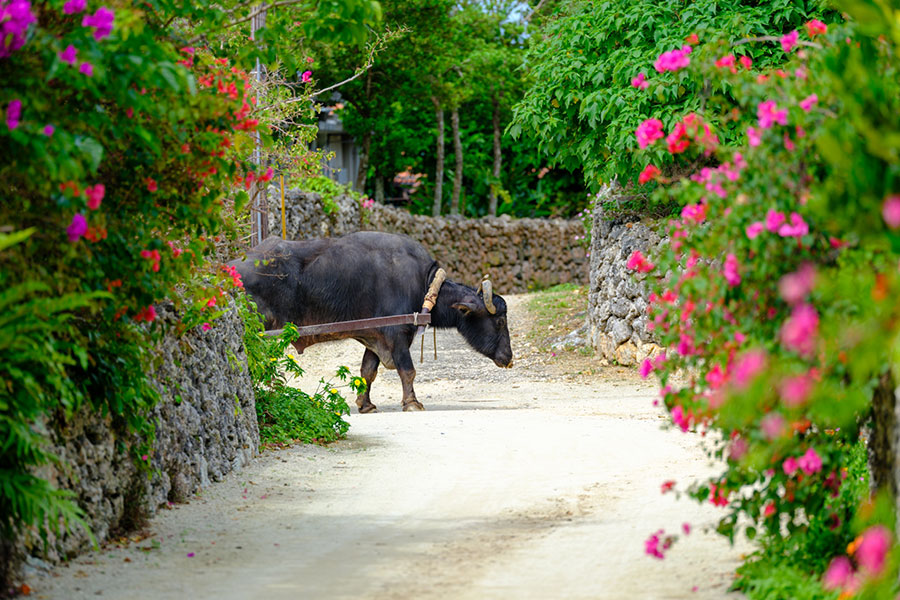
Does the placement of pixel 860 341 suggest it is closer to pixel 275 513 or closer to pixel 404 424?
pixel 275 513

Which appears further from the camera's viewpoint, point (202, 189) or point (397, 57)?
point (397, 57)

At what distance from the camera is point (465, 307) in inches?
470

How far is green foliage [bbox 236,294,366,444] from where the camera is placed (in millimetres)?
8344

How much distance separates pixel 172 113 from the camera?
14.3ft

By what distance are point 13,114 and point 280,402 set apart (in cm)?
520

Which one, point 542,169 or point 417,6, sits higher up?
point 417,6

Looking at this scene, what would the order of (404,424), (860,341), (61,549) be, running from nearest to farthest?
(860,341) → (61,549) → (404,424)

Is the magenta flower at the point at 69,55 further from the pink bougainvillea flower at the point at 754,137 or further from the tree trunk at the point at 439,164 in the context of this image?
the tree trunk at the point at 439,164

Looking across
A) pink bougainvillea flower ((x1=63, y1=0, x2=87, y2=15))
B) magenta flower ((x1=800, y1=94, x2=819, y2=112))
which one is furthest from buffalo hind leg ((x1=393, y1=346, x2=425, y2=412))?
magenta flower ((x1=800, y1=94, x2=819, y2=112))

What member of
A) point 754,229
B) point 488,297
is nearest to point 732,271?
point 754,229

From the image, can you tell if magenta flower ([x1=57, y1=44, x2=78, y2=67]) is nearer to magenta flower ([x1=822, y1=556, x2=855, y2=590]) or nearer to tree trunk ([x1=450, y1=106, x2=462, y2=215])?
magenta flower ([x1=822, y1=556, x2=855, y2=590])

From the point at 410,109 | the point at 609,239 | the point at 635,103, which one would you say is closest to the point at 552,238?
the point at 410,109

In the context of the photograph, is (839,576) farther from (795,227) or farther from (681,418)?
(681,418)

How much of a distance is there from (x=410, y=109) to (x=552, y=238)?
4.85 m
